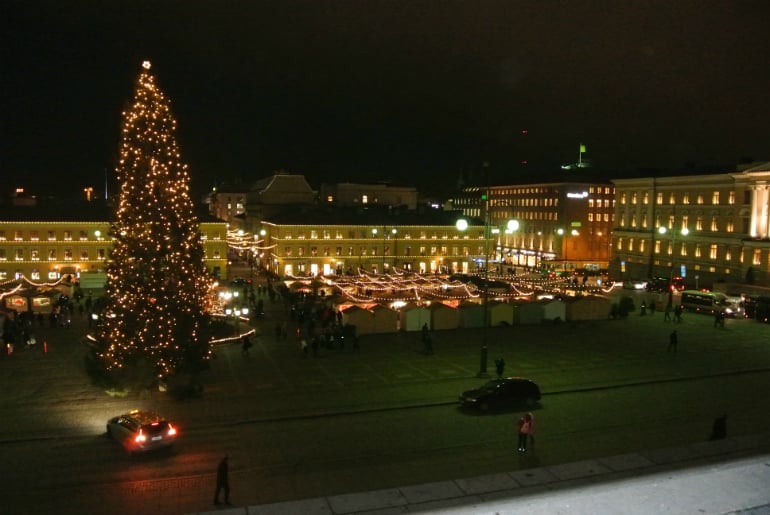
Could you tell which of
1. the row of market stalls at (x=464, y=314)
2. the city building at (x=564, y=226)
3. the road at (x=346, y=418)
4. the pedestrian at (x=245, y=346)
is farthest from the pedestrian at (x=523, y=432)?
the city building at (x=564, y=226)

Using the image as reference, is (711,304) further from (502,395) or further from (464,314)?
(502,395)

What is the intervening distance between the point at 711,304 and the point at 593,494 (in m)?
45.0

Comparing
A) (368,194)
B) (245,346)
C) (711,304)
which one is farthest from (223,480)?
(368,194)

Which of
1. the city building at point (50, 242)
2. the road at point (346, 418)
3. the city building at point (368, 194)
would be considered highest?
the city building at point (368, 194)

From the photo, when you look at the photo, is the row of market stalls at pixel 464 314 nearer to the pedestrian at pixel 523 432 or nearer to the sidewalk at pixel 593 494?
the pedestrian at pixel 523 432

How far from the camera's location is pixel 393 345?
3094cm

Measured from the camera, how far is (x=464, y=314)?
118 ft

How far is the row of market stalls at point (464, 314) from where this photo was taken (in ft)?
110

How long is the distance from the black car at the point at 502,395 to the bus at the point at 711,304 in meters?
27.0

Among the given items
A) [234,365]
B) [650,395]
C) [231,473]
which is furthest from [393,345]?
[231,473]

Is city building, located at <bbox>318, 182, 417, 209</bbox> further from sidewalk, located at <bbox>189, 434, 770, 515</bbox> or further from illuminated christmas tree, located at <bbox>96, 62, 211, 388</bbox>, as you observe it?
sidewalk, located at <bbox>189, 434, 770, 515</bbox>

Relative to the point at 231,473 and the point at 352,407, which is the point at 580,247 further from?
the point at 231,473

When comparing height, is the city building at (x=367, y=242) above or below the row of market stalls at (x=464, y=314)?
above

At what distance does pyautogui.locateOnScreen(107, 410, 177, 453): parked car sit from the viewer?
52.0 ft
